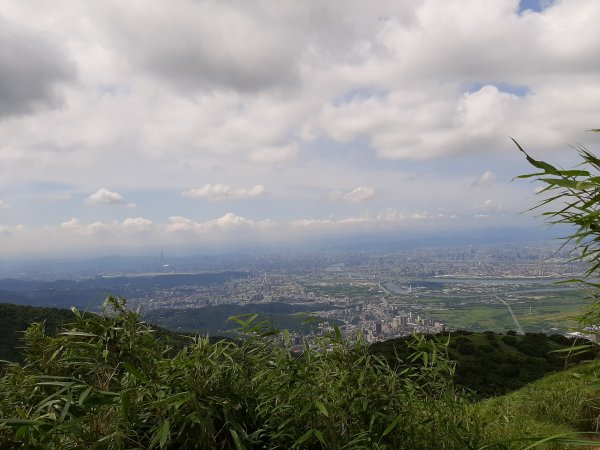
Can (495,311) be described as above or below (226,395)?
below

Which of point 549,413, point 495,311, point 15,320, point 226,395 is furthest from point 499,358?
point 495,311

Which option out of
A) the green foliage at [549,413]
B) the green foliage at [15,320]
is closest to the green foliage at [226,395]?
the green foliage at [549,413]

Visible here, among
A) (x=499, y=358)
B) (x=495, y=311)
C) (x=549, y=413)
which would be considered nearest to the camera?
(x=549, y=413)

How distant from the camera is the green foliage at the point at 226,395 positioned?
8.46ft

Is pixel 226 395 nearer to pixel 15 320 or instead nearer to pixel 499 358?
pixel 499 358

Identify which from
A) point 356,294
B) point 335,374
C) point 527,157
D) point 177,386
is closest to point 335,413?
point 335,374

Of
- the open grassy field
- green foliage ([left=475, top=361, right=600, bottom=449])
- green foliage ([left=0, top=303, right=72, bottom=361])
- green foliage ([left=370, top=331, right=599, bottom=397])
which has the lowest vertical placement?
the open grassy field

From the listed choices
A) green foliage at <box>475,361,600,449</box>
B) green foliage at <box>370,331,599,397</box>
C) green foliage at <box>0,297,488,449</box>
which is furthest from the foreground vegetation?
green foliage at <box>370,331,599,397</box>

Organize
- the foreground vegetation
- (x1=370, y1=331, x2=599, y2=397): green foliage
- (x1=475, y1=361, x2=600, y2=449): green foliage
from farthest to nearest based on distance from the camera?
(x1=370, y1=331, x2=599, y2=397): green foliage < (x1=475, y1=361, x2=600, y2=449): green foliage < the foreground vegetation

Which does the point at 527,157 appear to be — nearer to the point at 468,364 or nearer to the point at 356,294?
the point at 468,364

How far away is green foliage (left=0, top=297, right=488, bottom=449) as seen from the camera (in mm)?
2580

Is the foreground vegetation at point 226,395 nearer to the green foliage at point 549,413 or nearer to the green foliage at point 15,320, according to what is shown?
the green foliage at point 549,413

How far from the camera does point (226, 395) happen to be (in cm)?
310

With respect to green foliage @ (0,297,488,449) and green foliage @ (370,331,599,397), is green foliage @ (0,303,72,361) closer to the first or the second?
green foliage @ (370,331,599,397)
